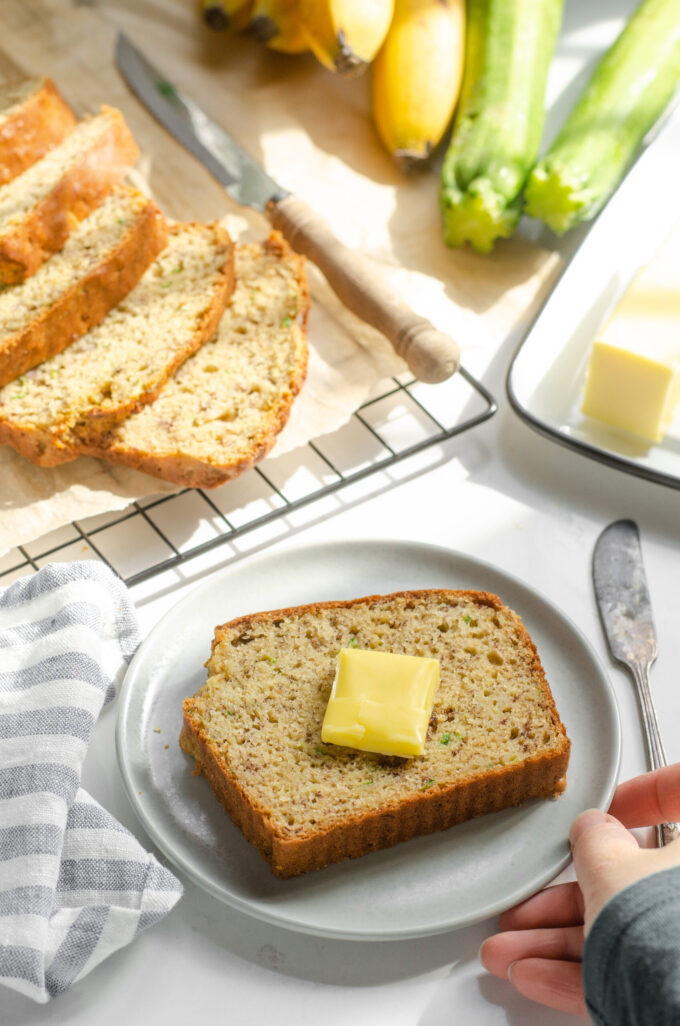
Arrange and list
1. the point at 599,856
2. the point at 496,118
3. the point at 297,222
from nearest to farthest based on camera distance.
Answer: the point at 599,856
the point at 297,222
the point at 496,118

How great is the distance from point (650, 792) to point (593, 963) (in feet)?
1.28

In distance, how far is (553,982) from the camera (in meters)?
1.42

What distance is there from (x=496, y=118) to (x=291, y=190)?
2.01 feet

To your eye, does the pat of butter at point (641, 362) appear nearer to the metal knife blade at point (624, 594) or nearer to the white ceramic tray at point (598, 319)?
the white ceramic tray at point (598, 319)

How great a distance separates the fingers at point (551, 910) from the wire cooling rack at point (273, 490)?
943mm

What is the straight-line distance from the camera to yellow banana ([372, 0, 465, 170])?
9.23ft

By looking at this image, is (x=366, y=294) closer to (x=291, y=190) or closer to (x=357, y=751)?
(x=291, y=190)

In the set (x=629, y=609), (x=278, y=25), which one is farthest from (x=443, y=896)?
(x=278, y=25)

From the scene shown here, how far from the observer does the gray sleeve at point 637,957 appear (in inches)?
46.5

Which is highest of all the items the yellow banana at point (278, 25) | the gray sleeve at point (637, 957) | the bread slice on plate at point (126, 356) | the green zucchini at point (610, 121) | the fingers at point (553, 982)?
the yellow banana at point (278, 25)

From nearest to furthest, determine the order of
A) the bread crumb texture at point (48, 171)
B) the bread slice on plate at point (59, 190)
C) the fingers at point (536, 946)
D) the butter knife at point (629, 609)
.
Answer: the fingers at point (536, 946)
the butter knife at point (629, 609)
the bread slice on plate at point (59, 190)
the bread crumb texture at point (48, 171)

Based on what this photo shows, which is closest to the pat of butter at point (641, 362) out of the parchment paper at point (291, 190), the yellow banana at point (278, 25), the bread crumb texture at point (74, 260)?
the parchment paper at point (291, 190)

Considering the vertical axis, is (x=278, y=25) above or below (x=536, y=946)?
above

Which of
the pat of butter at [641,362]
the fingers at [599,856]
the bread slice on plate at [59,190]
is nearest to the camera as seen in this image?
the fingers at [599,856]
